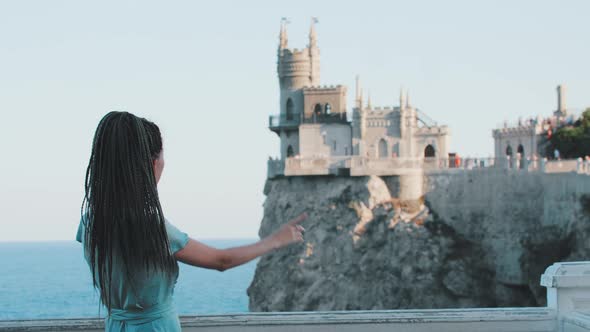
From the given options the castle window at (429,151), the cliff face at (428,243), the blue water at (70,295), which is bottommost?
the blue water at (70,295)

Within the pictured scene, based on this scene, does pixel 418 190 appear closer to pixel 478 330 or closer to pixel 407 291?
pixel 407 291

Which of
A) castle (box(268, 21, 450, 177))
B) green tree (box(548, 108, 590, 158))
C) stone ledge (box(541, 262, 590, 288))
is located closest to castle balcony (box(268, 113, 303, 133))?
castle (box(268, 21, 450, 177))

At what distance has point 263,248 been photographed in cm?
588

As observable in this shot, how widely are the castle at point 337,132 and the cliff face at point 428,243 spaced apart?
1145 millimetres

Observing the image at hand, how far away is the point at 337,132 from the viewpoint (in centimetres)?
6406

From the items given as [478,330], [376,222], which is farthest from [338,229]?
[478,330]

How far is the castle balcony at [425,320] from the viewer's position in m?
7.74

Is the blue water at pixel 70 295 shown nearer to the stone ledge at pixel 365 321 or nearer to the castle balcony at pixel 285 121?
the castle balcony at pixel 285 121

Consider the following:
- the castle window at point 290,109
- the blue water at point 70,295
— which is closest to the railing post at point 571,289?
the castle window at point 290,109

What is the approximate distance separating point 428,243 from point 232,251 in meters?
51.1

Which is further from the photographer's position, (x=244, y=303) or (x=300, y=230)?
(x=244, y=303)

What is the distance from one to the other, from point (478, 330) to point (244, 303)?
9874cm

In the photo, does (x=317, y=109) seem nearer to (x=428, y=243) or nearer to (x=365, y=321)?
(x=428, y=243)

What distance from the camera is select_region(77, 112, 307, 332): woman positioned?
5.56 meters
